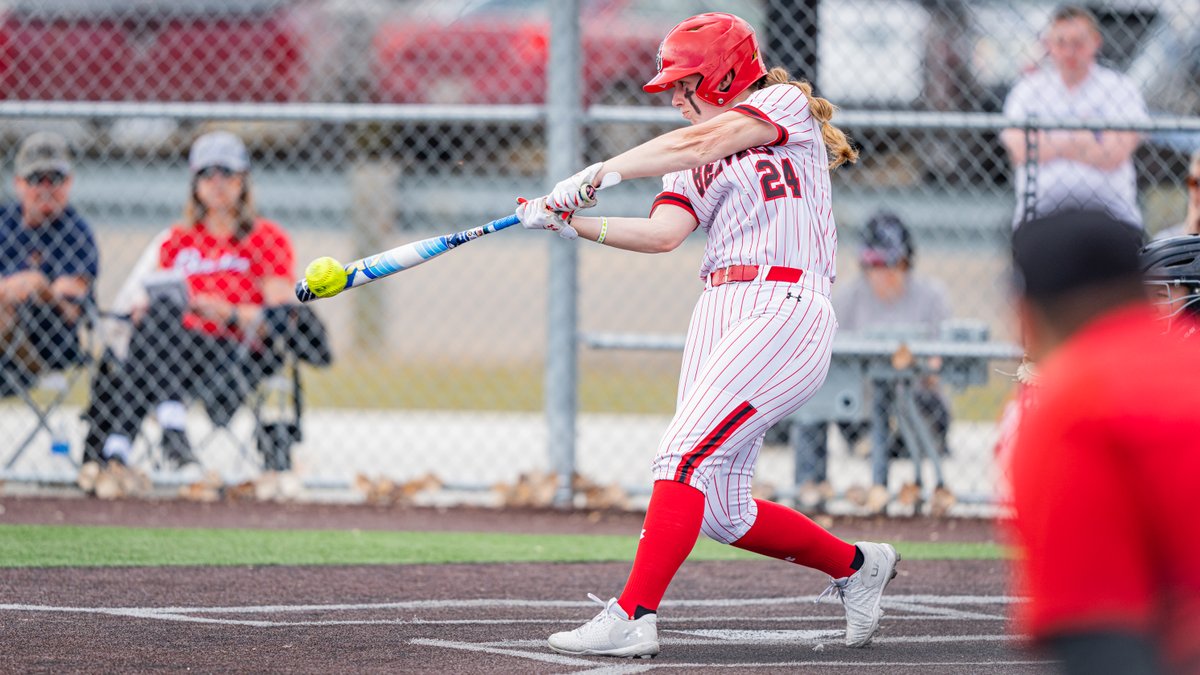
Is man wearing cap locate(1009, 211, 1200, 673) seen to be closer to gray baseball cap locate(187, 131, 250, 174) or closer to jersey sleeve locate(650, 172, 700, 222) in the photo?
jersey sleeve locate(650, 172, 700, 222)

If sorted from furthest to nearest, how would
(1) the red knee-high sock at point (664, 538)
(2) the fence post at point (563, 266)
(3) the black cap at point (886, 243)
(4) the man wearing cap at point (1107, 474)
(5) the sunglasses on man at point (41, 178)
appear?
(3) the black cap at point (886, 243), (5) the sunglasses on man at point (41, 178), (2) the fence post at point (563, 266), (1) the red knee-high sock at point (664, 538), (4) the man wearing cap at point (1107, 474)

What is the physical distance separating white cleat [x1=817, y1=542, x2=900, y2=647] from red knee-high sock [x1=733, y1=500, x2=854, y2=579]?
0.04 m

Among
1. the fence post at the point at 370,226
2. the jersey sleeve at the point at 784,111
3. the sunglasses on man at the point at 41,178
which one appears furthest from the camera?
the fence post at the point at 370,226

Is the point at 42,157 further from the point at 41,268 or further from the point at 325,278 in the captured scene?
the point at 325,278

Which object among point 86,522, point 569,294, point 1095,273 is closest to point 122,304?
point 86,522

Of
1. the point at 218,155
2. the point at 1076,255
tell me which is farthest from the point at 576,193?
the point at 218,155

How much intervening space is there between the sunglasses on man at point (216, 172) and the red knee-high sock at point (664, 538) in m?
4.38

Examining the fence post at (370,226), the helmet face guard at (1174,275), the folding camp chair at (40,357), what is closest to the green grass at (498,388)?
the fence post at (370,226)

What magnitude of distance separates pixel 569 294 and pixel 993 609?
2.86m

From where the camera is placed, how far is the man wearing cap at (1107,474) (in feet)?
6.45

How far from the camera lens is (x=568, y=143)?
24.1ft

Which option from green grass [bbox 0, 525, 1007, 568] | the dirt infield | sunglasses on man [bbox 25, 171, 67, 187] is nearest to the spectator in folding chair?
sunglasses on man [bbox 25, 171, 67, 187]

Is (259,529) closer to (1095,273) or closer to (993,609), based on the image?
(993,609)

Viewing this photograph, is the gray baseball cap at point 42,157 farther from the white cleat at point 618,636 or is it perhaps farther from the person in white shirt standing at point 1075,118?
the white cleat at point 618,636
